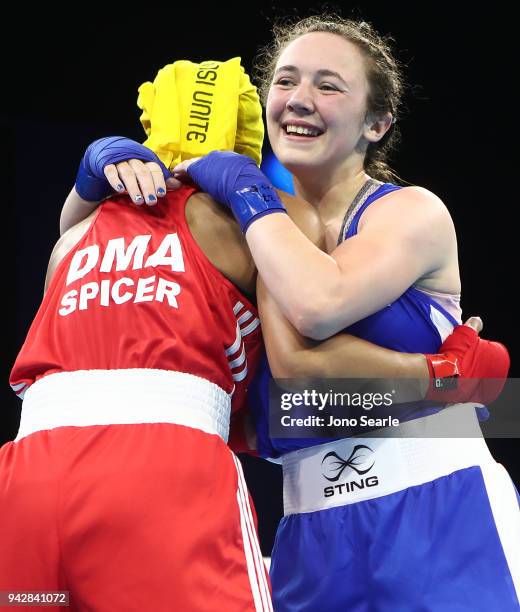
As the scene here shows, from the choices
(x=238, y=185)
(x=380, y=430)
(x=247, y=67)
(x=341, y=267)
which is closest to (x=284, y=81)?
(x=238, y=185)

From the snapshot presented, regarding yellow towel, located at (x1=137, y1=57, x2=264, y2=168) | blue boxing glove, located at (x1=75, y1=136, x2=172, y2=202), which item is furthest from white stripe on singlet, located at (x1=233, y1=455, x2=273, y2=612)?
yellow towel, located at (x1=137, y1=57, x2=264, y2=168)

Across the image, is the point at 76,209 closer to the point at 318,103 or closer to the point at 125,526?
the point at 318,103

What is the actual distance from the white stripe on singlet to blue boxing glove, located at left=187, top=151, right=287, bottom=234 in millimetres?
465

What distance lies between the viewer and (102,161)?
1.80 m

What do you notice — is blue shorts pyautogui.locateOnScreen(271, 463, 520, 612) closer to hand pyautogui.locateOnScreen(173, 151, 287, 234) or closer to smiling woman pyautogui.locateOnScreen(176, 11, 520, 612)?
smiling woman pyautogui.locateOnScreen(176, 11, 520, 612)

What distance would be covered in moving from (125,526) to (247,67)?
3.47 meters

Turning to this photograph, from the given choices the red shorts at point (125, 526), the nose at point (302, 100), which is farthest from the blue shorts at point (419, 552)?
the nose at point (302, 100)

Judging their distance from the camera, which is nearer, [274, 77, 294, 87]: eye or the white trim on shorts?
the white trim on shorts

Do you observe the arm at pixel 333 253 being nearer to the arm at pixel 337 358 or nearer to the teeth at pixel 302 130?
the arm at pixel 337 358

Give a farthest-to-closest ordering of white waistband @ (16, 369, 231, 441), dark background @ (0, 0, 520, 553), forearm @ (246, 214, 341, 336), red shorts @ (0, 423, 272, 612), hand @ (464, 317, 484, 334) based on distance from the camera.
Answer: dark background @ (0, 0, 520, 553), hand @ (464, 317, 484, 334), forearm @ (246, 214, 341, 336), white waistband @ (16, 369, 231, 441), red shorts @ (0, 423, 272, 612)

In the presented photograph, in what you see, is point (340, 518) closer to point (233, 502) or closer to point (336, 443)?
point (336, 443)

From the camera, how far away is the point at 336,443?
5.87 ft

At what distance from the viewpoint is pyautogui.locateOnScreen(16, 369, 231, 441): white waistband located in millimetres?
1537

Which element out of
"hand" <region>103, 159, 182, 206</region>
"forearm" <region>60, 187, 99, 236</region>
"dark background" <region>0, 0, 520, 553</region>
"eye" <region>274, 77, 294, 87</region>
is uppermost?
Result: "dark background" <region>0, 0, 520, 553</region>
